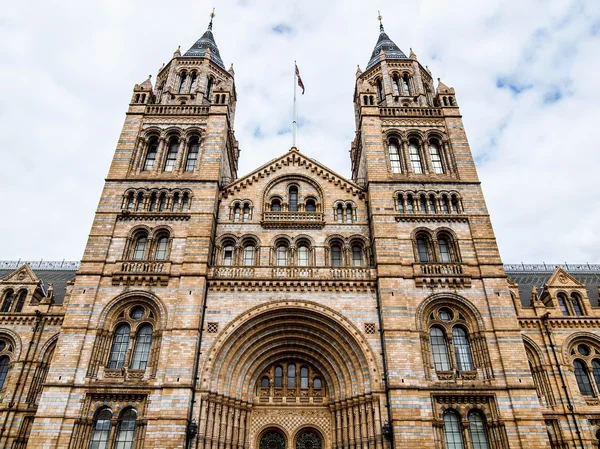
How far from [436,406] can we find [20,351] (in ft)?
76.4

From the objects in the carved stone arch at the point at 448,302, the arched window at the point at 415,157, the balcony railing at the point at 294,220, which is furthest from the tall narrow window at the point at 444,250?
the balcony railing at the point at 294,220

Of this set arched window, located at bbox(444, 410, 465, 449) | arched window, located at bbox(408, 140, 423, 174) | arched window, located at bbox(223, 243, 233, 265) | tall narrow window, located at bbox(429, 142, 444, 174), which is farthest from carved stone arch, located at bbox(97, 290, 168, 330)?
tall narrow window, located at bbox(429, 142, 444, 174)

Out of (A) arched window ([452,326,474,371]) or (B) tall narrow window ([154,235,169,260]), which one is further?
(B) tall narrow window ([154,235,169,260])

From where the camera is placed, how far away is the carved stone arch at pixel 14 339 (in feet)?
82.9

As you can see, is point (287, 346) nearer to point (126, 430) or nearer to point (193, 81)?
point (126, 430)

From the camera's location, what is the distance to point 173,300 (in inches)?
857

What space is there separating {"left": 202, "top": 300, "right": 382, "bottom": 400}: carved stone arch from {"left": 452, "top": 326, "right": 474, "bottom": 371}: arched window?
415 cm

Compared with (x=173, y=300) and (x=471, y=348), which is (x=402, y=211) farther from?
(x=173, y=300)

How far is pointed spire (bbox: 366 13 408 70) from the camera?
33406 mm

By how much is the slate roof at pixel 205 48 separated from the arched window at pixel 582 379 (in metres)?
31.2

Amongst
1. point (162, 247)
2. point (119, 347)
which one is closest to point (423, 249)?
point (162, 247)

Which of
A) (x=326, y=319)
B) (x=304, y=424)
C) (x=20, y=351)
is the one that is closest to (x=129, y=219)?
(x=20, y=351)

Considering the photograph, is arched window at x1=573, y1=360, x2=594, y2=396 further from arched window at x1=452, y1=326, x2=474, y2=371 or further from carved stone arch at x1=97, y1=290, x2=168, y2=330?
carved stone arch at x1=97, y1=290, x2=168, y2=330

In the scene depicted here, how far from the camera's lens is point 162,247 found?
24.1m
